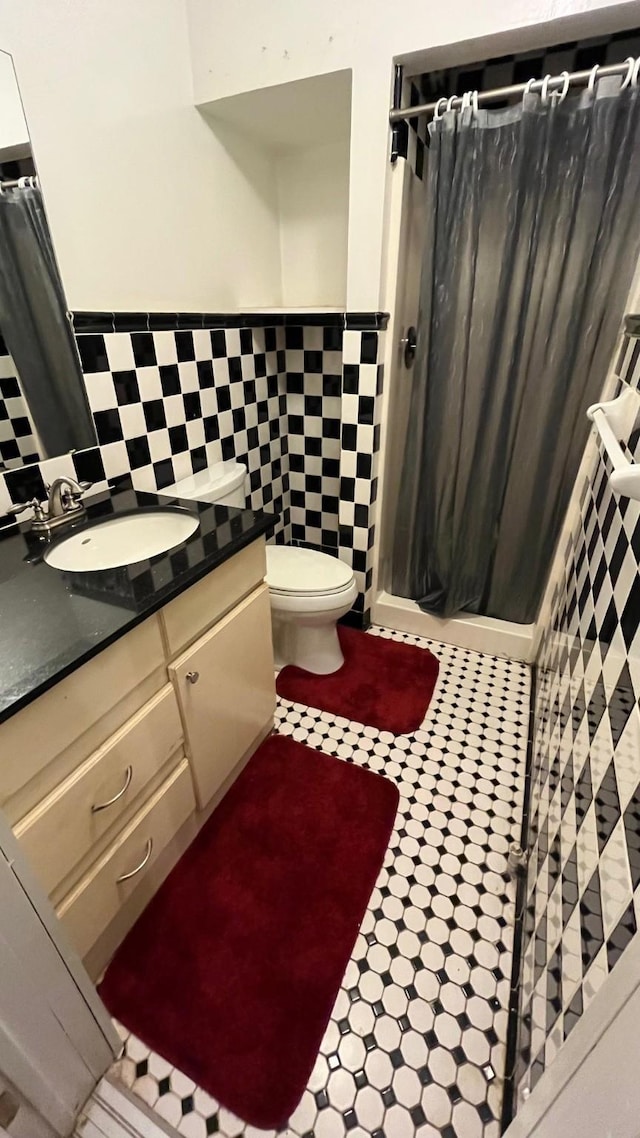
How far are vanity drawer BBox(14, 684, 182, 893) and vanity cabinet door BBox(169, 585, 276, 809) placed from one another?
0.19 feet

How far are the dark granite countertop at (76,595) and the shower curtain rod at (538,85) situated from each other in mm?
1159

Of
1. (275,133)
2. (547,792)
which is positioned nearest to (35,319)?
(275,133)

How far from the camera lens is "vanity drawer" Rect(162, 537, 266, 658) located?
0.94 m

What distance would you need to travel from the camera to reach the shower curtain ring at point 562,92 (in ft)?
3.76

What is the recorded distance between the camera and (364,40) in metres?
1.21

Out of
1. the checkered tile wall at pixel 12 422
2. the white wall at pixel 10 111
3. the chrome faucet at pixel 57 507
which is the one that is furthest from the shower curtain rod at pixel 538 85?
the chrome faucet at pixel 57 507

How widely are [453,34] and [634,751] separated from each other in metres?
1.63

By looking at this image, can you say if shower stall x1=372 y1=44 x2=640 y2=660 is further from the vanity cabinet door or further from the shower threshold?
the vanity cabinet door

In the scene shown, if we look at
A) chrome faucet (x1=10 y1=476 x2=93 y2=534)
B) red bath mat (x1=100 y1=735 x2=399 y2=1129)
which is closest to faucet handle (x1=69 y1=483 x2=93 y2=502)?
chrome faucet (x1=10 y1=476 x2=93 y2=534)

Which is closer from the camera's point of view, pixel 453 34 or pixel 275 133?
pixel 453 34

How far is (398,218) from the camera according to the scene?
1.43 metres

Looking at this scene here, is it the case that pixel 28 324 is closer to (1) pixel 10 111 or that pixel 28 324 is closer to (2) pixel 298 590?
(1) pixel 10 111

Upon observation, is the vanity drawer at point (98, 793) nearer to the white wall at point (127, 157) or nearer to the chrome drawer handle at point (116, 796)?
the chrome drawer handle at point (116, 796)

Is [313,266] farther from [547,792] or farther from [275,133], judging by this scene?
[547,792]
